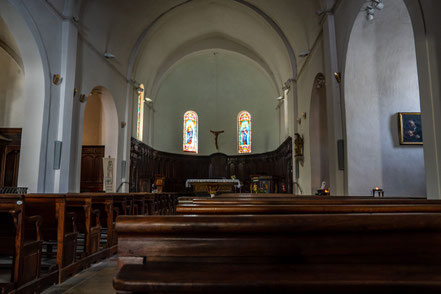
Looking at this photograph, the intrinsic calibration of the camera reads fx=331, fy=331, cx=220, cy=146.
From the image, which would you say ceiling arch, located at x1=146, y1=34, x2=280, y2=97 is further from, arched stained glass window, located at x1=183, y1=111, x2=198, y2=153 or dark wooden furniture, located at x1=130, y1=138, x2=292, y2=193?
dark wooden furniture, located at x1=130, y1=138, x2=292, y2=193

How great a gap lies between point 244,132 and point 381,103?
12.4 m

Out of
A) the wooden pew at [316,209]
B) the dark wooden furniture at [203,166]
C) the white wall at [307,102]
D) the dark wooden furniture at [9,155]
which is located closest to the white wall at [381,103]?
the white wall at [307,102]

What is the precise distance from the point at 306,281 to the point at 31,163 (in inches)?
310

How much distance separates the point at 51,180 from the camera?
25.6ft

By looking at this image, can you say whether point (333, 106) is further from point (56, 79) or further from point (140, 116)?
point (140, 116)

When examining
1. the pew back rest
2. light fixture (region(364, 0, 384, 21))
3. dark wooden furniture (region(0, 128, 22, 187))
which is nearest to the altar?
dark wooden furniture (region(0, 128, 22, 187))

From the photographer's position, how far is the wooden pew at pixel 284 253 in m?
0.94

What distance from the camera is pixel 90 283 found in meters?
3.69

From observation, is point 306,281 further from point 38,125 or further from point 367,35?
point 38,125

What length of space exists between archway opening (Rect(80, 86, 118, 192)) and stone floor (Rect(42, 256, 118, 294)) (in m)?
7.54

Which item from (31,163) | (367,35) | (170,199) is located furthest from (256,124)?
(31,163)

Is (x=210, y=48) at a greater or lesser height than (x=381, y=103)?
greater

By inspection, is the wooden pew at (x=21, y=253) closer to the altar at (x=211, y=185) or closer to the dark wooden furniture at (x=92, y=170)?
the dark wooden furniture at (x=92, y=170)

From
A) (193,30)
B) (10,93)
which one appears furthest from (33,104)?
(193,30)
